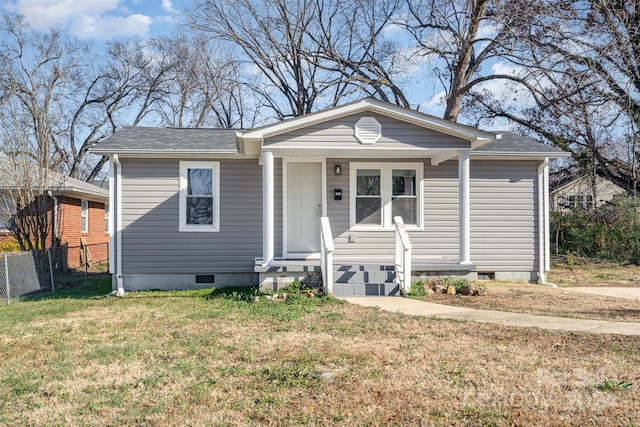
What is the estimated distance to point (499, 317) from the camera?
7609 millimetres

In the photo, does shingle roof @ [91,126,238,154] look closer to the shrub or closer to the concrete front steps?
the concrete front steps

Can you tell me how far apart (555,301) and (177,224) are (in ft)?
24.6

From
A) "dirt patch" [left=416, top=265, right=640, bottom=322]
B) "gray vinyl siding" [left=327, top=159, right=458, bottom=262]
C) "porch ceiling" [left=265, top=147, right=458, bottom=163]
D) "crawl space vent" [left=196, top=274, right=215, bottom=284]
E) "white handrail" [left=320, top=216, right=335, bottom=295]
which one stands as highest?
"porch ceiling" [left=265, top=147, right=458, bottom=163]

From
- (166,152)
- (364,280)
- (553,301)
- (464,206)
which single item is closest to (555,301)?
(553,301)

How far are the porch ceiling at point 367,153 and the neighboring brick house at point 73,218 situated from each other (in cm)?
708

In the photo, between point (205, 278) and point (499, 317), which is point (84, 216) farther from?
point (499, 317)

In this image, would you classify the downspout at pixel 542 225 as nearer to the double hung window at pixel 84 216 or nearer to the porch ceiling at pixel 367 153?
the porch ceiling at pixel 367 153

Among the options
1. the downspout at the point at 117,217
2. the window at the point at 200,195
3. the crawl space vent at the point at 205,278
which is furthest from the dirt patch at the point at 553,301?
the downspout at the point at 117,217

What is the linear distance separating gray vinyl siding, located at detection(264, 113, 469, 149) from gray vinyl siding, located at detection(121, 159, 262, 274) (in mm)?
1975

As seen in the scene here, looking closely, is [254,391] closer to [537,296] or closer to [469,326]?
[469,326]

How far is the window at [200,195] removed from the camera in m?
11.6

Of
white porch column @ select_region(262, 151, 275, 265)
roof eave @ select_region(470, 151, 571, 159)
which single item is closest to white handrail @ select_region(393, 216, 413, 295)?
white porch column @ select_region(262, 151, 275, 265)

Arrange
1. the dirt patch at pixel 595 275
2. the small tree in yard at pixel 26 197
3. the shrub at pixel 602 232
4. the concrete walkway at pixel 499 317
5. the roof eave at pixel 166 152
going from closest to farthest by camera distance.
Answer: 1. the concrete walkway at pixel 499 317
2. the roof eave at pixel 166 152
3. the dirt patch at pixel 595 275
4. the small tree in yard at pixel 26 197
5. the shrub at pixel 602 232

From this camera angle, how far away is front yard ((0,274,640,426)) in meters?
4.07
